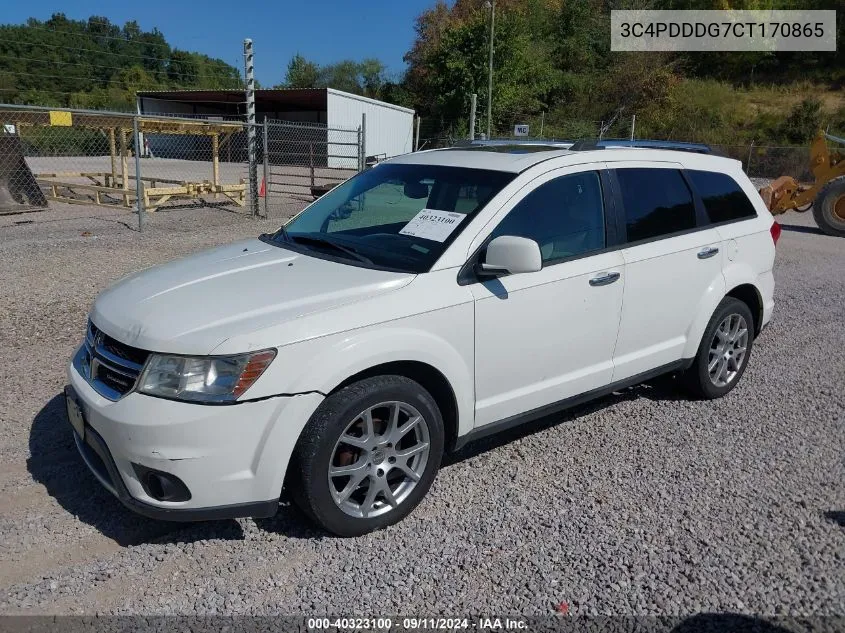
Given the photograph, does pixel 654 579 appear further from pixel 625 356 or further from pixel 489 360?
pixel 625 356

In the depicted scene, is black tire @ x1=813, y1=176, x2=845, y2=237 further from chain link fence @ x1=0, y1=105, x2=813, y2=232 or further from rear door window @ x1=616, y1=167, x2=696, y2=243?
rear door window @ x1=616, y1=167, x2=696, y2=243

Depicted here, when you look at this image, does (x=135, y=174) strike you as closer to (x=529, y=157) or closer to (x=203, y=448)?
(x=529, y=157)

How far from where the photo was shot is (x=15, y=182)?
13.6 m

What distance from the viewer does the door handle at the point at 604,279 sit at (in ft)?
12.5

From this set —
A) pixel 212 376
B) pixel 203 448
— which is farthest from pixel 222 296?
pixel 203 448

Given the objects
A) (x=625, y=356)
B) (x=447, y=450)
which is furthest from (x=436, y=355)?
(x=625, y=356)

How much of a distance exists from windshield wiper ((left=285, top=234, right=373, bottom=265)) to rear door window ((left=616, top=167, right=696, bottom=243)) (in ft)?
5.60

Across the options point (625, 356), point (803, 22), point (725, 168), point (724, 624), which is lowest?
point (724, 624)

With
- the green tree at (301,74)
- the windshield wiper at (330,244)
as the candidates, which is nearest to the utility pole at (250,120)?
the windshield wiper at (330,244)

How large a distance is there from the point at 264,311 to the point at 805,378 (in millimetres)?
4709

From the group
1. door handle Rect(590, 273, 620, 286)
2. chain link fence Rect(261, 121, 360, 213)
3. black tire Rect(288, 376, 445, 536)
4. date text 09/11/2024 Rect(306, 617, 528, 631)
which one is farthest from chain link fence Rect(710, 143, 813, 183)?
date text 09/11/2024 Rect(306, 617, 528, 631)

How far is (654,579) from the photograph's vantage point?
2.91 metres

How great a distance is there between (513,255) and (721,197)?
7.99 ft

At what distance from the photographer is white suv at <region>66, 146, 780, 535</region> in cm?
276
